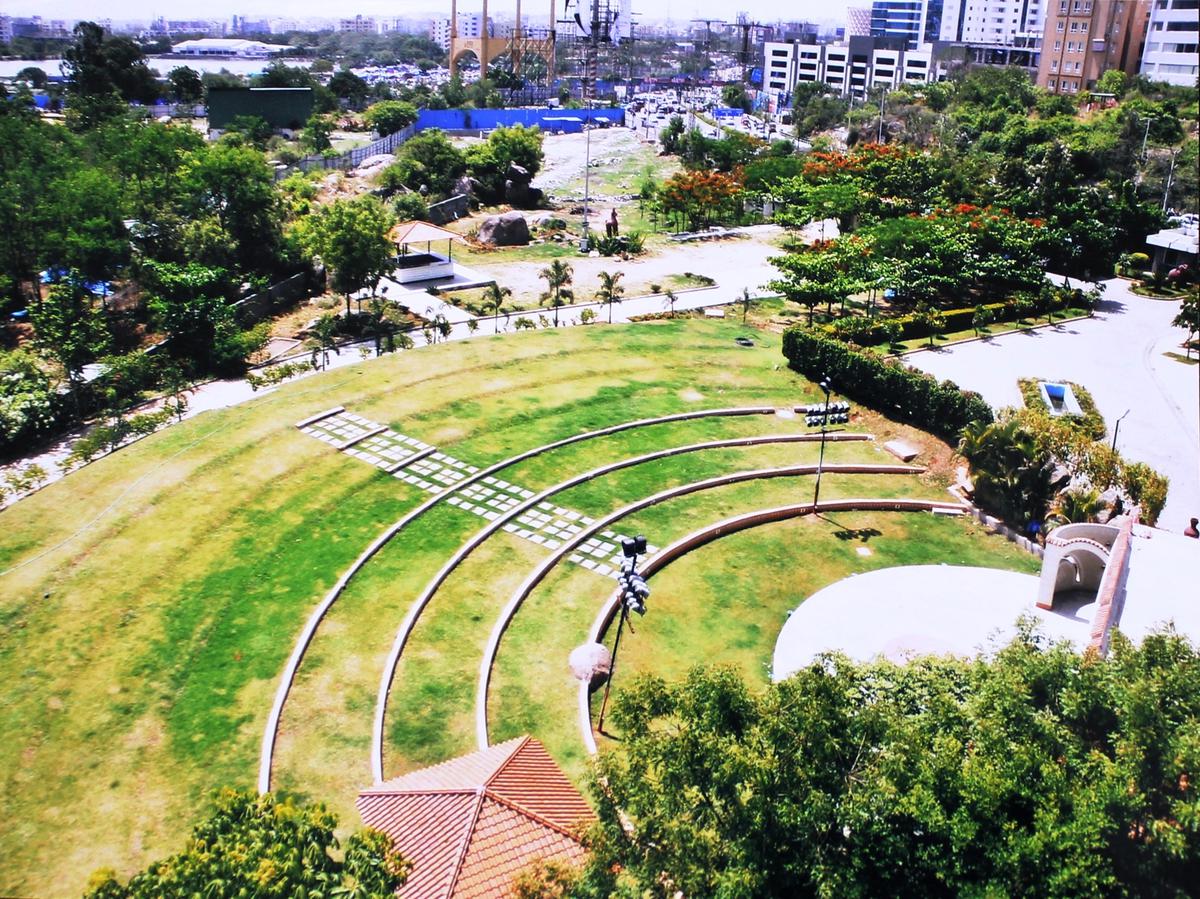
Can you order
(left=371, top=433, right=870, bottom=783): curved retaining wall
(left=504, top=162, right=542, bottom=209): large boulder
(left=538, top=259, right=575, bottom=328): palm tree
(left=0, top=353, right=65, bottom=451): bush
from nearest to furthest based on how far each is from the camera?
(left=371, top=433, right=870, bottom=783): curved retaining wall < (left=0, top=353, right=65, bottom=451): bush < (left=538, top=259, right=575, bottom=328): palm tree < (left=504, top=162, right=542, bottom=209): large boulder

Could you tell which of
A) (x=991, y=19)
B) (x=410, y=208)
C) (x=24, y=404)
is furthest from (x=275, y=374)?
(x=991, y=19)

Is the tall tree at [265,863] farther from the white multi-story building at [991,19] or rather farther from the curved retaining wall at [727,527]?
the white multi-story building at [991,19]

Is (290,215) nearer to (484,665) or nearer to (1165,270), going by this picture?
(484,665)

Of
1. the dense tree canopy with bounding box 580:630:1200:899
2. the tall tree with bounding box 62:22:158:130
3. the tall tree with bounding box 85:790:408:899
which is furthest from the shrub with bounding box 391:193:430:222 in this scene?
the tall tree with bounding box 85:790:408:899

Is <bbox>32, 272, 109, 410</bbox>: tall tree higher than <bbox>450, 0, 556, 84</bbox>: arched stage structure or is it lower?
lower

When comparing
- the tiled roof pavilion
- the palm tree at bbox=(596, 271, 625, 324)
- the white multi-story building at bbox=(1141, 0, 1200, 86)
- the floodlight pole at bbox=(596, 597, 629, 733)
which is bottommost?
the floodlight pole at bbox=(596, 597, 629, 733)

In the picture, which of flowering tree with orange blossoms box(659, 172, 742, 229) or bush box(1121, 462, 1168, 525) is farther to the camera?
flowering tree with orange blossoms box(659, 172, 742, 229)

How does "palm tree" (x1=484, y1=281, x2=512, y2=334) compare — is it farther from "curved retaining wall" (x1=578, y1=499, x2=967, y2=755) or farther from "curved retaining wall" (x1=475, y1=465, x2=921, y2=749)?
"curved retaining wall" (x1=578, y1=499, x2=967, y2=755)

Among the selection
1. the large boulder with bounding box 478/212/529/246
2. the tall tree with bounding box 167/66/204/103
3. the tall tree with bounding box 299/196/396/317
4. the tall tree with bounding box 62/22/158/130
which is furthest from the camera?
the tall tree with bounding box 167/66/204/103
